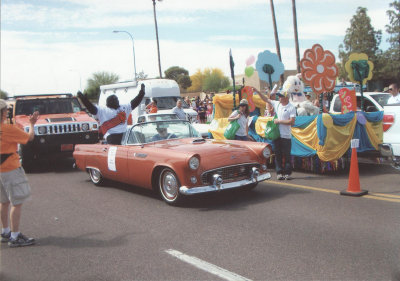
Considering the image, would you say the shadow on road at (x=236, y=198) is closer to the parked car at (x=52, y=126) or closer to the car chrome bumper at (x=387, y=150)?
the car chrome bumper at (x=387, y=150)

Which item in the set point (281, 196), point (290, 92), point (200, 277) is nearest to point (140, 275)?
point (200, 277)

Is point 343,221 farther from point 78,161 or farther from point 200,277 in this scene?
point 78,161

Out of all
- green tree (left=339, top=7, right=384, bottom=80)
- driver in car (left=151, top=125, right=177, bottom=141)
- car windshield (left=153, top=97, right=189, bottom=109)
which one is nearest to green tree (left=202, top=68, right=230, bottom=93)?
green tree (left=339, top=7, right=384, bottom=80)

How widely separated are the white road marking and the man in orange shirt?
1860mm

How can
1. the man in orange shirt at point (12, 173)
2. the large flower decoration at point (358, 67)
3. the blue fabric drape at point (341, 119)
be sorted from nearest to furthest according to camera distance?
the man in orange shirt at point (12, 173)
the blue fabric drape at point (341, 119)
the large flower decoration at point (358, 67)

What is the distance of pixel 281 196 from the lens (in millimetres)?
6691

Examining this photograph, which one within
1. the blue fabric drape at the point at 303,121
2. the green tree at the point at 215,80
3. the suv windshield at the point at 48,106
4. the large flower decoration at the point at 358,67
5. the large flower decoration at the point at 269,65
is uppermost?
the green tree at the point at 215,80

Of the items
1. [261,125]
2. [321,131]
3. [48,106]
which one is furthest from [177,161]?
[48,106]

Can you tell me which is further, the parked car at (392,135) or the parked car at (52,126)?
the parked car at (52,126)

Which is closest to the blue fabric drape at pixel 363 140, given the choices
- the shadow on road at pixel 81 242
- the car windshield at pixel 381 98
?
the car windshield at pixel 381 98

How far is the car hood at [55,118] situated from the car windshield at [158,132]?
4657mm

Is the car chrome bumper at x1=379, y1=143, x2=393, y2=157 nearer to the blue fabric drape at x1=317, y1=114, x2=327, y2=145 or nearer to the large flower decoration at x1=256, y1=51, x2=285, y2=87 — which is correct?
the blue fabric drape at x1=317, y1=114, x2=327, y2=145

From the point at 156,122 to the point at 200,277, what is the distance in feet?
13.8

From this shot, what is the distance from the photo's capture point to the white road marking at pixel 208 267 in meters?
3.62
